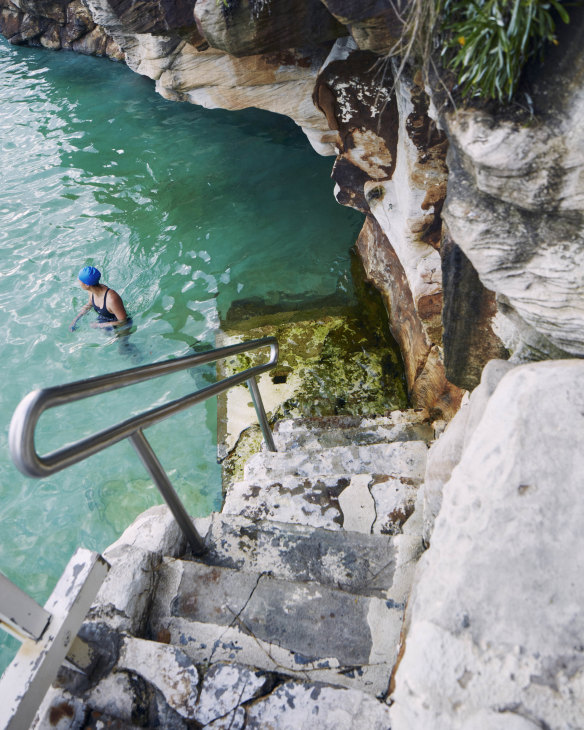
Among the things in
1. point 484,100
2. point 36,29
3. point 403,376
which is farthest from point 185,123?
point 484,100

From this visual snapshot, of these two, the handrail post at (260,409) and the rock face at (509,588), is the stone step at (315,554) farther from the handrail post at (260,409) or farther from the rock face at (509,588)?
the handrail post at (260,409)

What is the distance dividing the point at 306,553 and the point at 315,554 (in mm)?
53

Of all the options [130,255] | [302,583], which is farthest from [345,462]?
[130,255]

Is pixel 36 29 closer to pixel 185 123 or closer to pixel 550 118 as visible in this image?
pixel 185 123

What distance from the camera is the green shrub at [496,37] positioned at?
207 centimetres

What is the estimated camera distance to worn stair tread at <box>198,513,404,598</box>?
2898 millimetres

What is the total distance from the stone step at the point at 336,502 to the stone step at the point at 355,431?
1.16 metres

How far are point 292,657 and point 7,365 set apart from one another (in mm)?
5938

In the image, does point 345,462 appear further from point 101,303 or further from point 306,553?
point 101,303

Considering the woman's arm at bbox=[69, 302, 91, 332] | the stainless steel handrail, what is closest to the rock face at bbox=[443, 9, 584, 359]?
the stainless steel handrail

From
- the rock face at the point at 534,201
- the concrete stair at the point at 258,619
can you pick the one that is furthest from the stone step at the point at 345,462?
the rock face at the point at 534,201

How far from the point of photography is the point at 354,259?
8.39 m

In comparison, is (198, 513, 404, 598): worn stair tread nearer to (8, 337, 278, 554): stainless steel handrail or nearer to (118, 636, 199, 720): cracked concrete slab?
(8, 337, 278, 554): stainless steel handrail

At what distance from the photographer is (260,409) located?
13.8 feet
